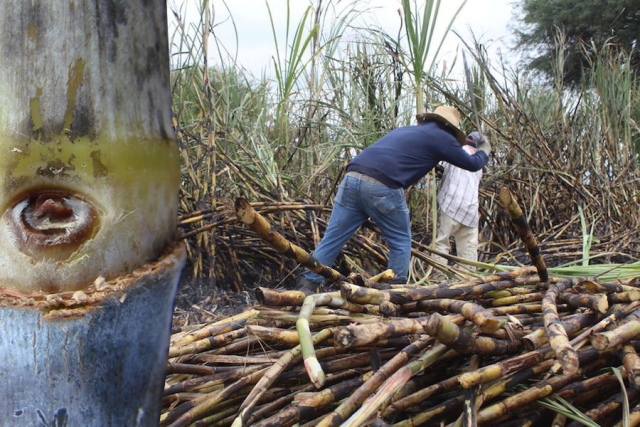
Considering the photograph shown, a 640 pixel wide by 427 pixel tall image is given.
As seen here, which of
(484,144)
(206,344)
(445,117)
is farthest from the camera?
(484,144)

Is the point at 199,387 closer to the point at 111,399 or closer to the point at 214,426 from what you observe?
the point at 214,426

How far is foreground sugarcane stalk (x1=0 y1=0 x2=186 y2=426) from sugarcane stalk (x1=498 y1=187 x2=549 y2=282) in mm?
684

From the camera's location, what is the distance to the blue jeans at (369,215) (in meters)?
3.82

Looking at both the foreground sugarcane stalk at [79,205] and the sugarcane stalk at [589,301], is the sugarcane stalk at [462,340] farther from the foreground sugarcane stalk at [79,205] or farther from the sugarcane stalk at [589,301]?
the foreground sugarcane stalk at [79,205]

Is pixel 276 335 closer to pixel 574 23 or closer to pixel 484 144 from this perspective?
pixel 484 144

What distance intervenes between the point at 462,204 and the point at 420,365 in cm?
364

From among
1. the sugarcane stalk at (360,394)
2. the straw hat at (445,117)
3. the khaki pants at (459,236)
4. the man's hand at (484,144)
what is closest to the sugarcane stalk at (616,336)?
the sugarcane stalk at (360,394)

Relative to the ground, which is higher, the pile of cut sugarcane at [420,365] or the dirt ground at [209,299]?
the pile of cut sugarcane at [420,365]

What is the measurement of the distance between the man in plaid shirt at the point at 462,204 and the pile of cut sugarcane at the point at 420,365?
3187 mm

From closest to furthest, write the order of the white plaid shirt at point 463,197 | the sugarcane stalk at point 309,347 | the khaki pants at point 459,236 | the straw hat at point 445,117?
the sugarcane stalk at point 309,347, the straw hat at point 445,117, the white plaid shirt at point 463,197, the khaki pants at point 459,236

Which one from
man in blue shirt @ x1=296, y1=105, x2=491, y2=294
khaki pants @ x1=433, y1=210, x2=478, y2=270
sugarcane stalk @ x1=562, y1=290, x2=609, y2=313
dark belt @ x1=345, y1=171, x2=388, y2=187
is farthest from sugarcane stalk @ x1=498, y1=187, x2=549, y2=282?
khaki pants @ x1=433, y1=210, x2=478, y2=270

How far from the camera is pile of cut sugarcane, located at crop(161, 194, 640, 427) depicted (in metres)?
1.17

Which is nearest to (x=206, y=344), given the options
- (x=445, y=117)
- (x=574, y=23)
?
(x=445, y=117)

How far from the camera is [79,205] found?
2.73 ft
